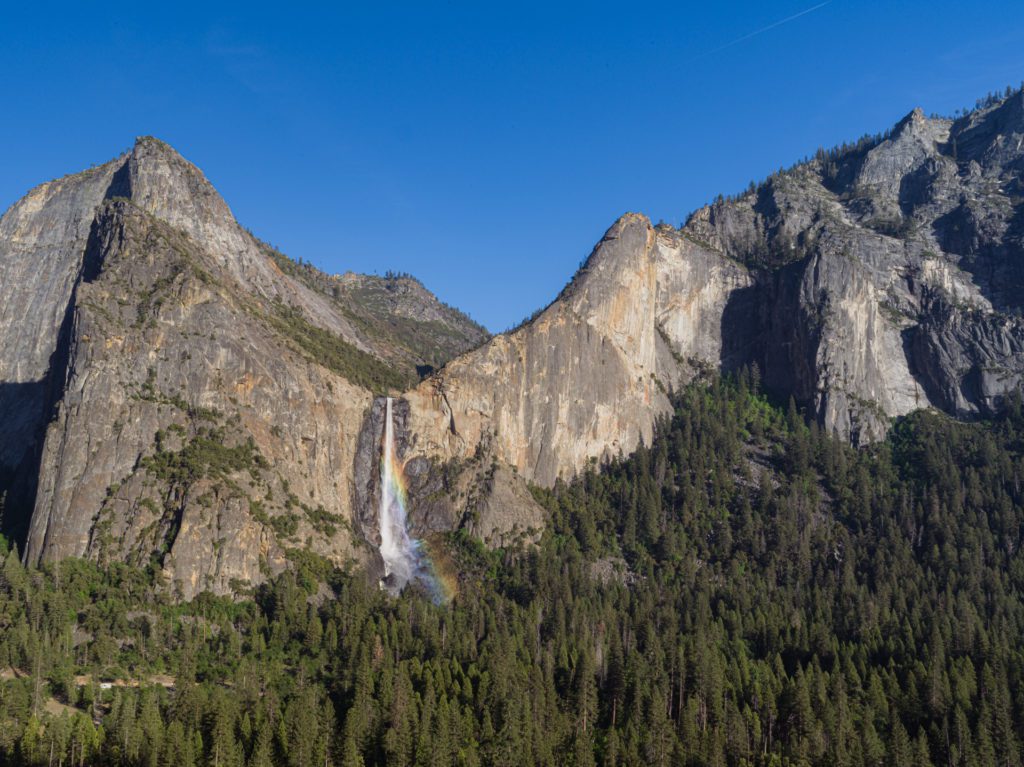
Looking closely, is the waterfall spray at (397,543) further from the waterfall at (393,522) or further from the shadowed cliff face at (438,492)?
the shadowed cliff face at (438,492)

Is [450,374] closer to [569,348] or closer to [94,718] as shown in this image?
[569,348]

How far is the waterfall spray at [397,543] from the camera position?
153 meters

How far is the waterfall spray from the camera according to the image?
503 feet

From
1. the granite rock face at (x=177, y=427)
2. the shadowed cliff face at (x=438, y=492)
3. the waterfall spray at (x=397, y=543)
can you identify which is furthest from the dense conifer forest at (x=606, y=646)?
the granite rock face at (x=177, y=427)

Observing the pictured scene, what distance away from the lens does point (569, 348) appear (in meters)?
195

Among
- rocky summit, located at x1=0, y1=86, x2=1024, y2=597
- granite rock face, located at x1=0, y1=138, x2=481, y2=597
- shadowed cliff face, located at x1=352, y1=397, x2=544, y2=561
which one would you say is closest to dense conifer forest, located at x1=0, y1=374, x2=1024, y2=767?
shadowed cliff face, located at x1=352, y1=397, x2=544, y2=561

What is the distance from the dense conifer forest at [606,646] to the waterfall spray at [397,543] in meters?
4.59

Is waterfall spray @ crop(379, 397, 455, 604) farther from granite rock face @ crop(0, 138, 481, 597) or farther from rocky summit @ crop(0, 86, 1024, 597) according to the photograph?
granite rock face @ crop(0, 138, 481, 597)

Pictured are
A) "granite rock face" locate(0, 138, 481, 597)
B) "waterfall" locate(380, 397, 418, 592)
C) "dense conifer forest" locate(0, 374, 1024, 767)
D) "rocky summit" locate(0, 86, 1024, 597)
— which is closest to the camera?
"dense conifer forest" locate(0, 374, 1024, 767)

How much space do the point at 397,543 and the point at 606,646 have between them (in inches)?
1959

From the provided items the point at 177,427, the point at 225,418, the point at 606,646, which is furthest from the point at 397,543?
the point at 606,646

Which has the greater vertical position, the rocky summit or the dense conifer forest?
the rocky summit

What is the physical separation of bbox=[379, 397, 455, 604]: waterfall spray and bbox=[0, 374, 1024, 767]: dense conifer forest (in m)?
4.59

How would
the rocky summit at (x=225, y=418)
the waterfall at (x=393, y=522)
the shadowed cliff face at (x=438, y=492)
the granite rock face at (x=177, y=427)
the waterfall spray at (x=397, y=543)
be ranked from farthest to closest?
the shadowed cliff face at (x=438, y=492) → the waterfall at (x=393, y=522) → the waterfall spray at (x=397, y=543) → the rocky summit at (x=225, y=418) → the granite rock face at (x=177, y=427)
